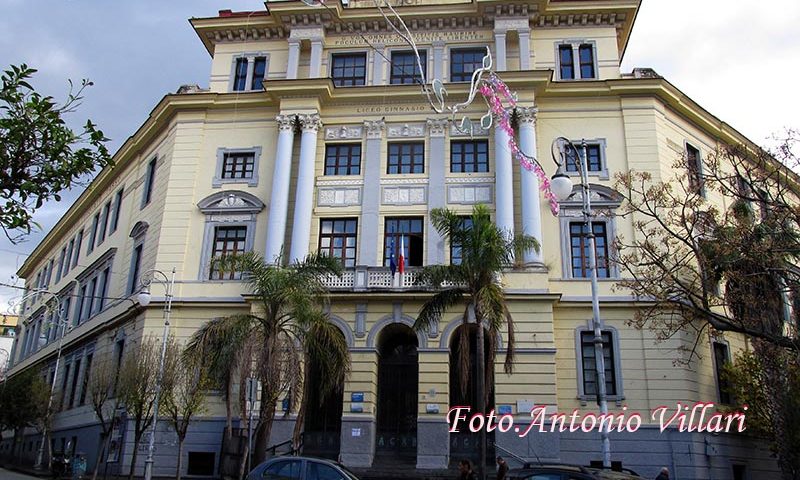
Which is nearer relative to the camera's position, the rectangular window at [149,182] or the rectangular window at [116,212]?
the rectangular window at [149,182]

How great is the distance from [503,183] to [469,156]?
243cm

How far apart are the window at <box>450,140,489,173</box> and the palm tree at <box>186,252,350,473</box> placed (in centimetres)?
1106

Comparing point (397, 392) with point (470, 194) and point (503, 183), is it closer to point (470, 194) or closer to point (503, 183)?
point (470, 194)

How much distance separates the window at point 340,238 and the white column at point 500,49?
32.3ft

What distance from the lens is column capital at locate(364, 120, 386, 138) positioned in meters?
31.4

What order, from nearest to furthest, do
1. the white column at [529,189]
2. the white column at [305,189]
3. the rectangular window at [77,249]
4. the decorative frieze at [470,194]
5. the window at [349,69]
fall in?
the white column at [529,189]
the white column at [305,189]
the decorative frieze at [470,194]
the window at [349,69]
the rectangular window at [77,249]

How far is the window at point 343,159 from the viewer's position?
1236 inches

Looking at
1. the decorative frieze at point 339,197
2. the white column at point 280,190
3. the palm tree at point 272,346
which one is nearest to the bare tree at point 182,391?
the palm tree at point 272,346

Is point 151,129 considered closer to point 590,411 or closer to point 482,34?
point 482,34

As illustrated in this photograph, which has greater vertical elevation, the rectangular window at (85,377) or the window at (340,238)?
the window at (340,238)

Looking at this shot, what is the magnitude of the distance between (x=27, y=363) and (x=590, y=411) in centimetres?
4662

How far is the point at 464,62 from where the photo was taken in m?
32.6

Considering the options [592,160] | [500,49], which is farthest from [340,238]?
[592,160]

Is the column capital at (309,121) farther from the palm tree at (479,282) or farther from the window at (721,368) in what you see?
the window at (721,368)
